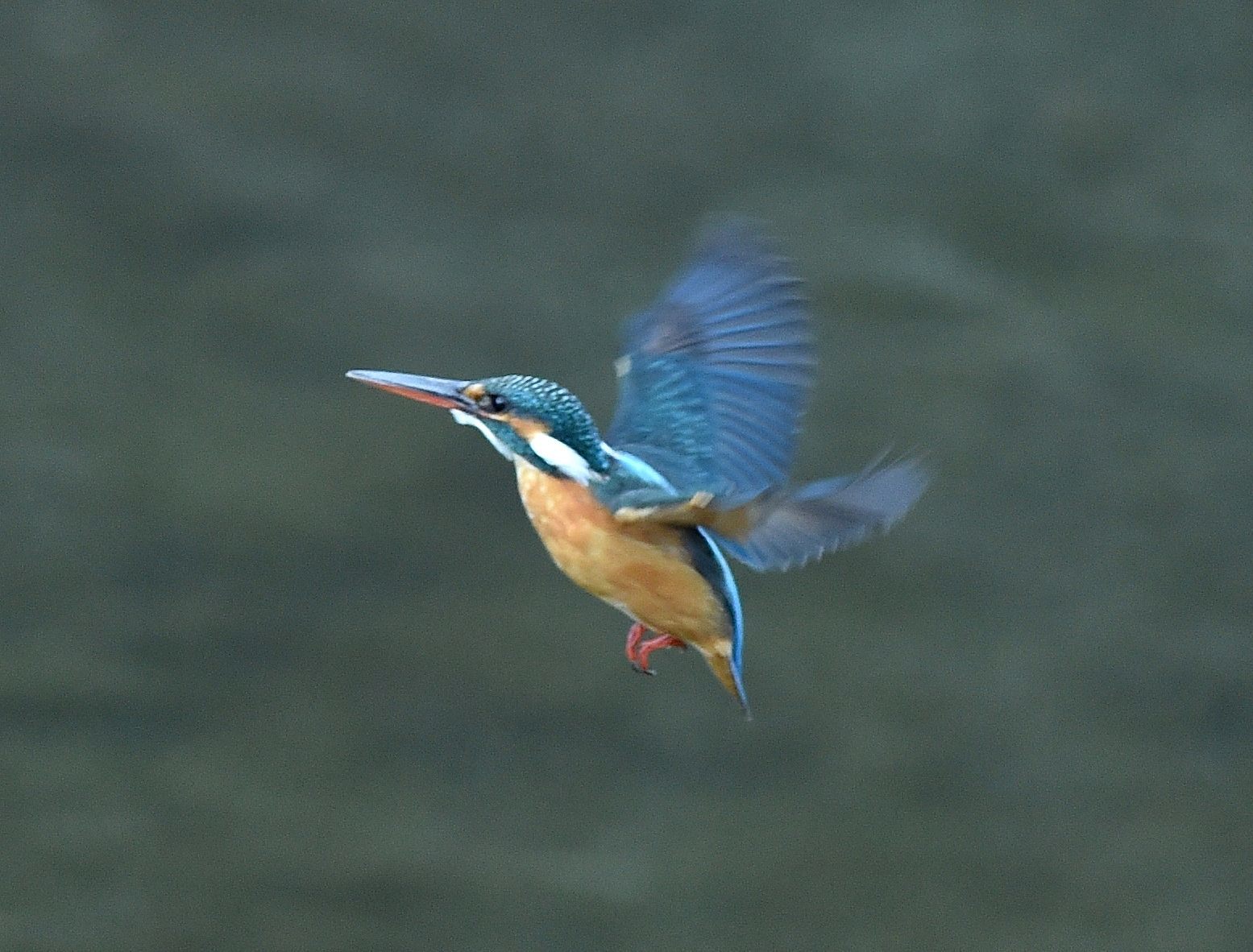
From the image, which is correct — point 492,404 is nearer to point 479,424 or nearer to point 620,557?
point 479,424

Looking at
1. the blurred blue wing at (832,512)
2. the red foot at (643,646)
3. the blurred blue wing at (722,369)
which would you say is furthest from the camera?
the blurred blue wing at (722,369)

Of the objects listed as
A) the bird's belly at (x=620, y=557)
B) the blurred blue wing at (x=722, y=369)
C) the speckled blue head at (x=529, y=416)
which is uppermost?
the blurred blue wing at (x=722, y=369)

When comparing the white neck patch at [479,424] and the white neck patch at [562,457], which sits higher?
the white neck patch at [479,424]

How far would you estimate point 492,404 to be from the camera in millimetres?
1275

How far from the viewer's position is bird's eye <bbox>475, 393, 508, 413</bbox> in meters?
1.27

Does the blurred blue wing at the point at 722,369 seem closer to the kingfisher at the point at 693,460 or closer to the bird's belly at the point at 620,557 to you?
the kingfisher at the point at 693,460

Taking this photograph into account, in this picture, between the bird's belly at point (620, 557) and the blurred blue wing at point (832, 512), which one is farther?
the bird's belly at point (620, 557)

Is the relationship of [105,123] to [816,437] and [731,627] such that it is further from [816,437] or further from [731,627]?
[731,627]

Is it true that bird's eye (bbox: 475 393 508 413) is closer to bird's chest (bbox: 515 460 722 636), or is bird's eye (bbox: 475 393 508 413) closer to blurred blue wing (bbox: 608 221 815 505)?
bird's chest (bbox: 515 460 722 636)

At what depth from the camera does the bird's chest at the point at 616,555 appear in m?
1.27

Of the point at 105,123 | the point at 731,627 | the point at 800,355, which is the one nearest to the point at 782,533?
the point at 731,627

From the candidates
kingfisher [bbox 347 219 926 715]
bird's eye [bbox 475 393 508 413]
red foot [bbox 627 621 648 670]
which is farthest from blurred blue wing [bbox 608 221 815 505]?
bird's eye [bbox 475 393 508 413]

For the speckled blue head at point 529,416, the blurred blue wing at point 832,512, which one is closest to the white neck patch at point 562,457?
the speckled blue head at point 529,416

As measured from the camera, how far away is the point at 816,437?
9.21 feet
